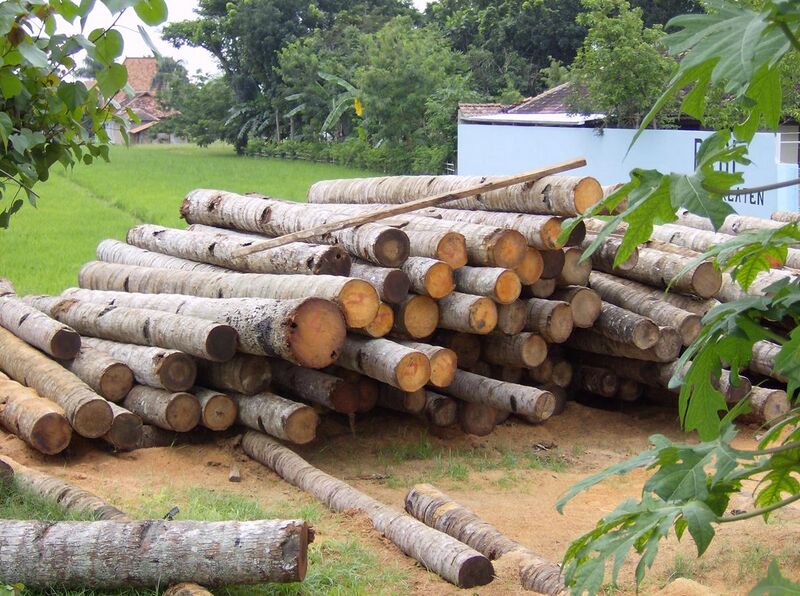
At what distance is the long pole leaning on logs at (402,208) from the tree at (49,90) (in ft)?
14.6

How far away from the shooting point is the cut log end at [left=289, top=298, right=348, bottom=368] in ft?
24.5

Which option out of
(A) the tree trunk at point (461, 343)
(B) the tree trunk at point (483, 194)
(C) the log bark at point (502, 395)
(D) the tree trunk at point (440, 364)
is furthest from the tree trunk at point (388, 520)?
(B) the tree trunk at point (483, 194)

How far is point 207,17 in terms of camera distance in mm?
51438

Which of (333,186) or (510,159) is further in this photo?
(510,159)

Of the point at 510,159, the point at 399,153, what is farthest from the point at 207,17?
the point at 510,159

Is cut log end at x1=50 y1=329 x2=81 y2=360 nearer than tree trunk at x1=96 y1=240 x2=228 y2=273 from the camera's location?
Yes

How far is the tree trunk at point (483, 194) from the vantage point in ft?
29.0

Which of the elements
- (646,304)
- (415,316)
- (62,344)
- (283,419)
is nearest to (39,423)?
(62,344)

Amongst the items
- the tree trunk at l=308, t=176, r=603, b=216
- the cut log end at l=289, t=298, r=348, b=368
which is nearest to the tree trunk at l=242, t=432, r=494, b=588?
the cut log end at l=289, t=298, r=348, b=368

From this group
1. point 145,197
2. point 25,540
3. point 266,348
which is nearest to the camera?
point 25,540

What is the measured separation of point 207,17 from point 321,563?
49402mm

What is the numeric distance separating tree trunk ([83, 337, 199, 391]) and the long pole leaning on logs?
1195 millimetres

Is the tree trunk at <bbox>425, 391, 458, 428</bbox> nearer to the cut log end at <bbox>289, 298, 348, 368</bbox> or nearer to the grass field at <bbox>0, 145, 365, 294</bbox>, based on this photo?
the cut log end at <bbox>289, 298, 348, 368</bbox>

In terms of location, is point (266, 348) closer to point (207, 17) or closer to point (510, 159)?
point (510, 159)
